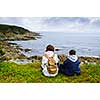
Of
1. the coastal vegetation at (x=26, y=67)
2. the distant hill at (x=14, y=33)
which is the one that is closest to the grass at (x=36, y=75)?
the coastal vegetation at (x=26, y=67)

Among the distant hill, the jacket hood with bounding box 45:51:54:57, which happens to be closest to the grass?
the jacket hood with bounding box 45:51:54:57

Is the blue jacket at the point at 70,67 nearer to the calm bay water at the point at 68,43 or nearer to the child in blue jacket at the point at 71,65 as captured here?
the child in blue jacket at the point at 71,65

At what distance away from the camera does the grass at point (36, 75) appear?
3.65 meters

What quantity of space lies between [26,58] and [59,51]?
34 cm

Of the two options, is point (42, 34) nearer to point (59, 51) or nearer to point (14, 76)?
point (59, 51)

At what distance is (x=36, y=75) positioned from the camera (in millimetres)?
3666

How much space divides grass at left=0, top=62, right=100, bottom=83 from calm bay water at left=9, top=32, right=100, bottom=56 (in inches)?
5.2

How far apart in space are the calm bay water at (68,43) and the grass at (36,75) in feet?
0.43

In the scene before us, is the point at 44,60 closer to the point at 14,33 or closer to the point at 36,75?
the point at 36,75

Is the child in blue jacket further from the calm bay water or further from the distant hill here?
the distant hill
